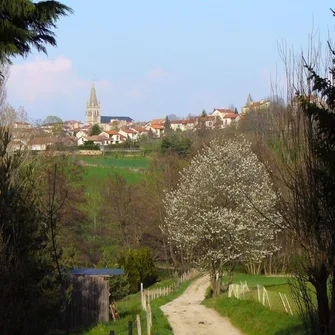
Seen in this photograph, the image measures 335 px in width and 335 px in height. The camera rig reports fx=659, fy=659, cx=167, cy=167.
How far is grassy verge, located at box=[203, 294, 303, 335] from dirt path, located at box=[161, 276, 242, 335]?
0.31 meters

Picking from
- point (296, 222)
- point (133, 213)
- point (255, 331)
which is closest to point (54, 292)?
point (255, 331)

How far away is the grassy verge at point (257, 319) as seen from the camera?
60.1 ft

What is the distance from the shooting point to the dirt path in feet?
68.3

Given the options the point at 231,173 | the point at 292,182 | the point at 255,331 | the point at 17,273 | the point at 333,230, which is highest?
the point at 231,173

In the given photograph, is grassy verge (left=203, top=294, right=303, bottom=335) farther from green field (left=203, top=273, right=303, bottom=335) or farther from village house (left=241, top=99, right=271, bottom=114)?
village house (left=241, top=99, right=271, bottom=114)

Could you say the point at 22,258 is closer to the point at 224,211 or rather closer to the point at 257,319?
the point at 257,319

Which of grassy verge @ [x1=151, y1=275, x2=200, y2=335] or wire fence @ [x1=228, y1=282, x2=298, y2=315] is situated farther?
wire fence @ [x1=228, y1=282, x2=298, y2=315]

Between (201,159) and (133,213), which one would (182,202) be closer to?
(201,159)

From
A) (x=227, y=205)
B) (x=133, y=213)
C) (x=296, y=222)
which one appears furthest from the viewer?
(x=133, y=213)

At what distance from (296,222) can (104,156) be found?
85.8 metres

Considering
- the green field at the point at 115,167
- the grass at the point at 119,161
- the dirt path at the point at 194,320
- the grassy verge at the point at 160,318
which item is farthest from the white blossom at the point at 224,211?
the grass at the point at 119,161

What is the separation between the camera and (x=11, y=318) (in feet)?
41.3

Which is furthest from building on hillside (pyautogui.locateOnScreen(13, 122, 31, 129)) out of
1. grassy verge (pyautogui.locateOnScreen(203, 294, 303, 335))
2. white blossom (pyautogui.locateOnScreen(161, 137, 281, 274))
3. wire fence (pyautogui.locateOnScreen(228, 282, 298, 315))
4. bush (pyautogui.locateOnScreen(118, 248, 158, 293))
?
grassy verge (pyautogui.locateOnScreen(203, 294, 303, 335))

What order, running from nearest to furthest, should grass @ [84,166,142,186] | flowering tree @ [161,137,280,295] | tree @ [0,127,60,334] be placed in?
tree @ [0,127,60,334] → flowering tree @ [161,137,280,295] → grass @ [84,166,142,186]
